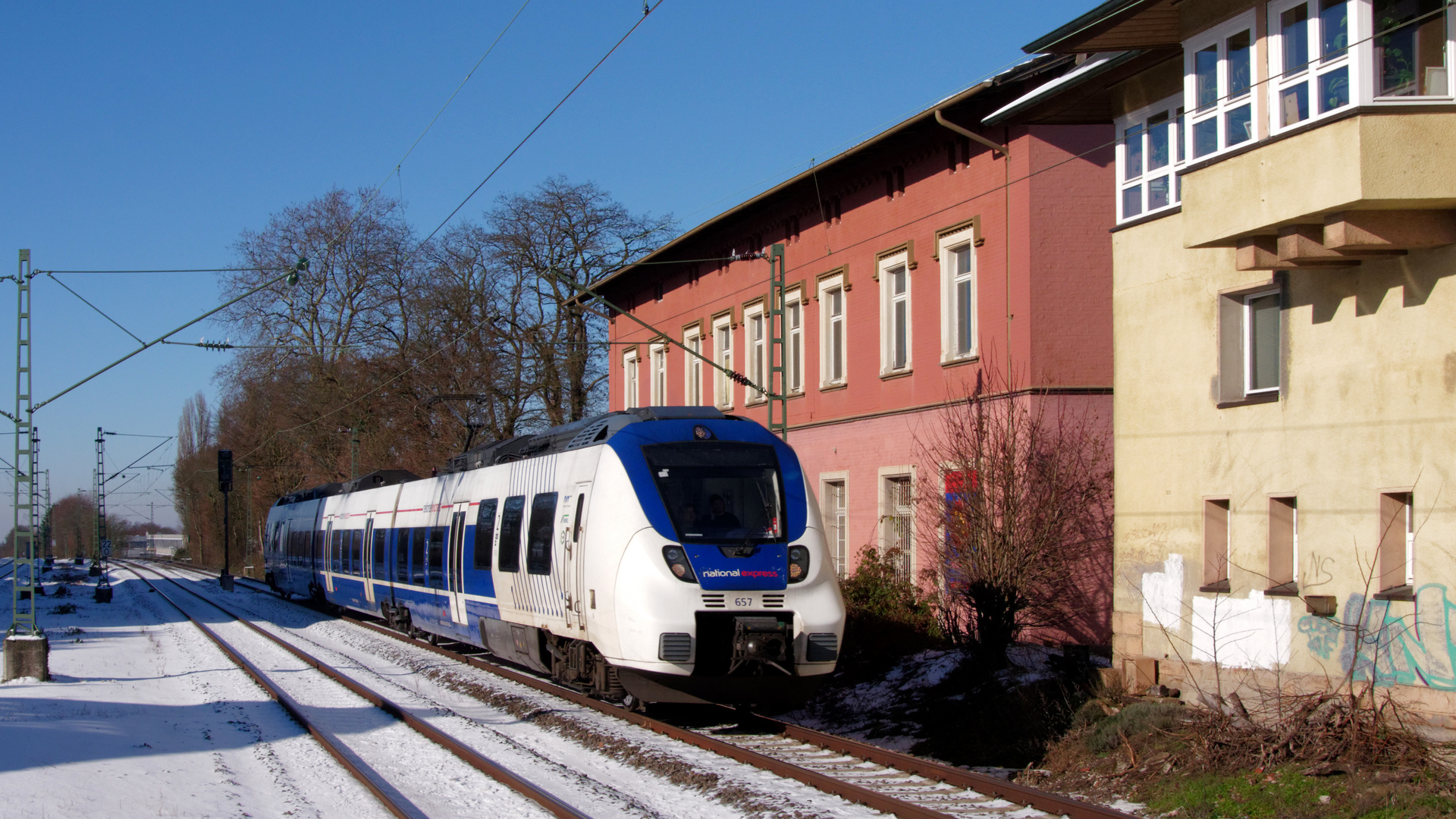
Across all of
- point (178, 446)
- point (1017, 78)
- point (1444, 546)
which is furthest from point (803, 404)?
point (178, 446)

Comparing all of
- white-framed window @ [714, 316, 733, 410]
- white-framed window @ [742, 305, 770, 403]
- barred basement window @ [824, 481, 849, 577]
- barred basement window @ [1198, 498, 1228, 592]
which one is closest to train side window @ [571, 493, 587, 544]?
barred basement window @ [1198, 498, 1228, 592]

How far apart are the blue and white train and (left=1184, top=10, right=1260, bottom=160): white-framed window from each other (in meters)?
5.10

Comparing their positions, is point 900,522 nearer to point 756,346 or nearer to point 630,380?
point 756,346

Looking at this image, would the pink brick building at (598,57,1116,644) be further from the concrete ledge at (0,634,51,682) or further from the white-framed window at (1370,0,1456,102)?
the concrete ledge at (0,634,51,682)

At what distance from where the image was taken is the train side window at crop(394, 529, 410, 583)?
72.7 feet

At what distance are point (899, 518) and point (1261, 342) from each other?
9587mm

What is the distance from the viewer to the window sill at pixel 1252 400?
1241 cm

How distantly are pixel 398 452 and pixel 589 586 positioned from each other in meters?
38.9

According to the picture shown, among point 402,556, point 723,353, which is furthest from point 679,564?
point 723,353

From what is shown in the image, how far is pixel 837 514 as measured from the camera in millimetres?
24359

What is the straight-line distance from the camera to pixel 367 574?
26.0 meters

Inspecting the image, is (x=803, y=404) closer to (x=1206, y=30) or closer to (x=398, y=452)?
(x=1206, y=30)

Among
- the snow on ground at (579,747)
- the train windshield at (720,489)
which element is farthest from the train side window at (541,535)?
the train windshield at (720,489)

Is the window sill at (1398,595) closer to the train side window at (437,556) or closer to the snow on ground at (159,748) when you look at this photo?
the snow on ground at (159,748)
